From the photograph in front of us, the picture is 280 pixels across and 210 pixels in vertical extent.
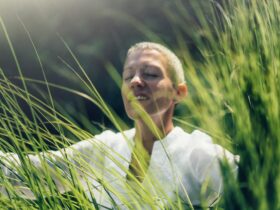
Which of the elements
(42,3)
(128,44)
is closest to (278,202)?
(128,44)

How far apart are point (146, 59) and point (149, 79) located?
0.18ft

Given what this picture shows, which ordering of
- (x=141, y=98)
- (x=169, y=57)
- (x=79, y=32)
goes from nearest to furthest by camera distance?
(x=141, y=98)
(x=169, y=57)
(x=79, y=32)

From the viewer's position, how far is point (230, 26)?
2.29 feet

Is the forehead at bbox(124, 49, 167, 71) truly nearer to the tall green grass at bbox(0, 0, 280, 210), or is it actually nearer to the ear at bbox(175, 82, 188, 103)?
the ear at bbox(175, 82, 188, 103)

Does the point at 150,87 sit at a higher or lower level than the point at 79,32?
higher

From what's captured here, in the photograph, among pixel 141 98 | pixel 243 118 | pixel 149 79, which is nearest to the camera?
pixel 243 118

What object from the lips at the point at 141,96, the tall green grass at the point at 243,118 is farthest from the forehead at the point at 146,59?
the tall green grass at the point at 243,118

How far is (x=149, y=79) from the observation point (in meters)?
1.19

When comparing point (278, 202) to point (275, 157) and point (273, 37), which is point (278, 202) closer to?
point (275, 157)

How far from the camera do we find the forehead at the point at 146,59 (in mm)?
1214

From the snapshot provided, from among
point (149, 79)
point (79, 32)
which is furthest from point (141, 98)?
point (79, 32)

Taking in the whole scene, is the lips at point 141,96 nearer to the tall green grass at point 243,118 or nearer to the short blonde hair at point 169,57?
the short blonde hair at point 169,57

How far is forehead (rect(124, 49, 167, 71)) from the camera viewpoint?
1214 mm

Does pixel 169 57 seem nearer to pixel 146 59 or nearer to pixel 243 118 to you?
pixel 146 59
